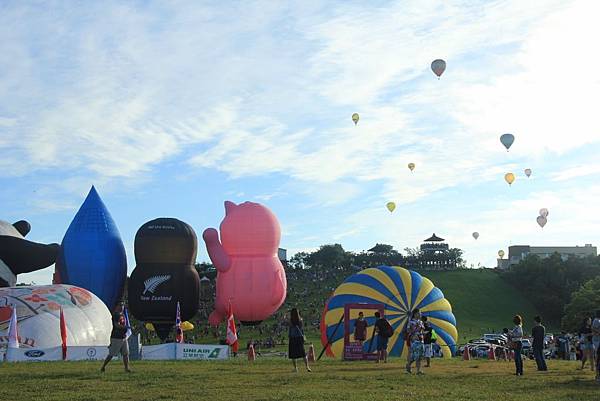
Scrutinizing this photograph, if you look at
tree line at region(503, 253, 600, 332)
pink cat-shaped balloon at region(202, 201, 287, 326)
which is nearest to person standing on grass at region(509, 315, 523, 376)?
pink cat-shaped balloon at region(202, 201, 287, 326)

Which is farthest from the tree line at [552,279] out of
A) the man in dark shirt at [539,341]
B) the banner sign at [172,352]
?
the man in dark shirt at [539,341]

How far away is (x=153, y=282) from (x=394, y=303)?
19.1 m

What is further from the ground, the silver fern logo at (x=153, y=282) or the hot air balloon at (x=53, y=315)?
the silver fern logo at (x=153, y=282)

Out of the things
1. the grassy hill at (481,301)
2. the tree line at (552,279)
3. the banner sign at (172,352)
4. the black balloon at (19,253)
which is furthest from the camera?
the tree line at (552,279)

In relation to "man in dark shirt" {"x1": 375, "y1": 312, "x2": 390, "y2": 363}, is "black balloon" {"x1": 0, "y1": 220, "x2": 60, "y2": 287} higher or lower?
higher

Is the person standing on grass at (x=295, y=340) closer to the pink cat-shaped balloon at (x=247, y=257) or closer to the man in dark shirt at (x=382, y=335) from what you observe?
the man in dark shirt at (x=382, y=335)

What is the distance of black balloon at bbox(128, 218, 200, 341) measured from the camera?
42.3 metres

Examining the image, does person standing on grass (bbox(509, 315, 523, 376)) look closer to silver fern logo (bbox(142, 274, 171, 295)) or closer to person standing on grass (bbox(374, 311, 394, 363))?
person standing on grass (bbox(374, 311, 394, 363))

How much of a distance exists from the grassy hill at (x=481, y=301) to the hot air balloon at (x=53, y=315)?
35.7 m

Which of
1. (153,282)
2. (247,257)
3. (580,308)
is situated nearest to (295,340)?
(153,282)

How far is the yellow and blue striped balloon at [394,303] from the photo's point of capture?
2691 centimetres

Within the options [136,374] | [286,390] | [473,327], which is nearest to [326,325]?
[136,374]

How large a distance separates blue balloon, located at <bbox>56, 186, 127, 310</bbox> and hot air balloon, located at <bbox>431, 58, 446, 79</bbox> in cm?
2152

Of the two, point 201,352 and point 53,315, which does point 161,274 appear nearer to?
point 53,315
